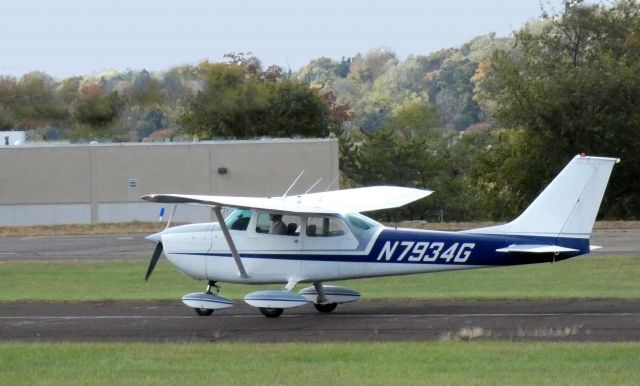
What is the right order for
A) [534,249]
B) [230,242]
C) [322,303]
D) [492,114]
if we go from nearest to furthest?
1. [534,249]
2. [230,242]
3. [322,303]
4. [492,114]

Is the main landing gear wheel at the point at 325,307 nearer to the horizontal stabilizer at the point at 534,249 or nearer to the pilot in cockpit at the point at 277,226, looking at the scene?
the pilot in cockpit at the point at 277,226

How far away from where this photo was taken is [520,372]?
39.8 feet

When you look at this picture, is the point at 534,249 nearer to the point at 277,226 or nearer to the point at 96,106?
the point at 277,226

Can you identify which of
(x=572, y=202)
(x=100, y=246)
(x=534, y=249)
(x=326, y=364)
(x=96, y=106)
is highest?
(x=96, y=106)

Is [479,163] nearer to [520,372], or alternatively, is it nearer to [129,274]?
[129,274]

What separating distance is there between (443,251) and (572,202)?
2.03 m

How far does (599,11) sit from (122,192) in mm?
26731

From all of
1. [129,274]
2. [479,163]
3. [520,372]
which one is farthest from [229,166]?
[520,372]

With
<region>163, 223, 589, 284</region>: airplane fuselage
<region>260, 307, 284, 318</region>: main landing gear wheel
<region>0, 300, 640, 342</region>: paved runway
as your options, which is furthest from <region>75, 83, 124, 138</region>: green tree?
<region>260, 307, 284, 318</region>: main landing gear wheel

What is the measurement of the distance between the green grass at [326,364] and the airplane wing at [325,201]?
3006 millimetres

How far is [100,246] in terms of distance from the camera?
1610 inches

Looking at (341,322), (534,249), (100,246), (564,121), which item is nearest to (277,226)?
(341,322)

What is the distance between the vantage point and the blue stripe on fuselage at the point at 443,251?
58.1 feet

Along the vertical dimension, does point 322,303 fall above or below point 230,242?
below
